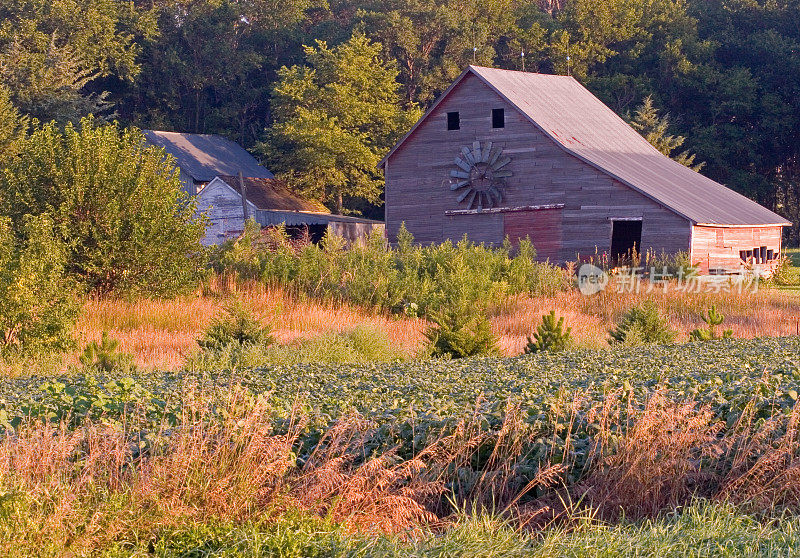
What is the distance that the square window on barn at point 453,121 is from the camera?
37.8m

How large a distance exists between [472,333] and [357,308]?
20.3 ft

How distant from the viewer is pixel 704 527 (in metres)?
7.10

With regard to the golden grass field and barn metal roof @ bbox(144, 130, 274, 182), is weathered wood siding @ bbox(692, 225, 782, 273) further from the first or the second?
barn metal roof @ bbox(144, 130, 274, 182)

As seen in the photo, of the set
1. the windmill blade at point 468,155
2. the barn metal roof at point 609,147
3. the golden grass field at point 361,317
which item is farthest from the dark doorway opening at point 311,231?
the golden grass field at point 361,317

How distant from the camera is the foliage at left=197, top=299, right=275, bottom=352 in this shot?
1720 centimetres

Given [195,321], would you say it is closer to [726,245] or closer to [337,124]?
[726,245]

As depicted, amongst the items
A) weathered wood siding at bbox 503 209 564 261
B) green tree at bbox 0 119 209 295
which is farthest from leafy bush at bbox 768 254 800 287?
green tree at bbox 0 119 209 295

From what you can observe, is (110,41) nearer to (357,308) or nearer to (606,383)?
(357,308)

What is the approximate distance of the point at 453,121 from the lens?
38000mm

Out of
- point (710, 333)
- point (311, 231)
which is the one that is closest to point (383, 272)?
point (710, 333)

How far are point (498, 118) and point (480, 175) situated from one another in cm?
219

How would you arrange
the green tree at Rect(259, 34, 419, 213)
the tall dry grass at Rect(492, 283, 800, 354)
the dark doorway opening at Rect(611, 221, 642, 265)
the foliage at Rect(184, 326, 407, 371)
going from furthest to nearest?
1. the green tree at Rect(259, 34, 419, 213)
2. the dark doorway opening at Rect(611, 221, 642, 265)
3. the tall dry grass at Rect(492, 283, 800, 354)
4. the foliage at Rect(184, 326, 407, 371)

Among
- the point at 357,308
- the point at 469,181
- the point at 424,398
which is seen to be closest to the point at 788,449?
the point at 424,398

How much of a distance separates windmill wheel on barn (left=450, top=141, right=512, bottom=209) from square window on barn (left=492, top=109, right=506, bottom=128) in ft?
2.37
